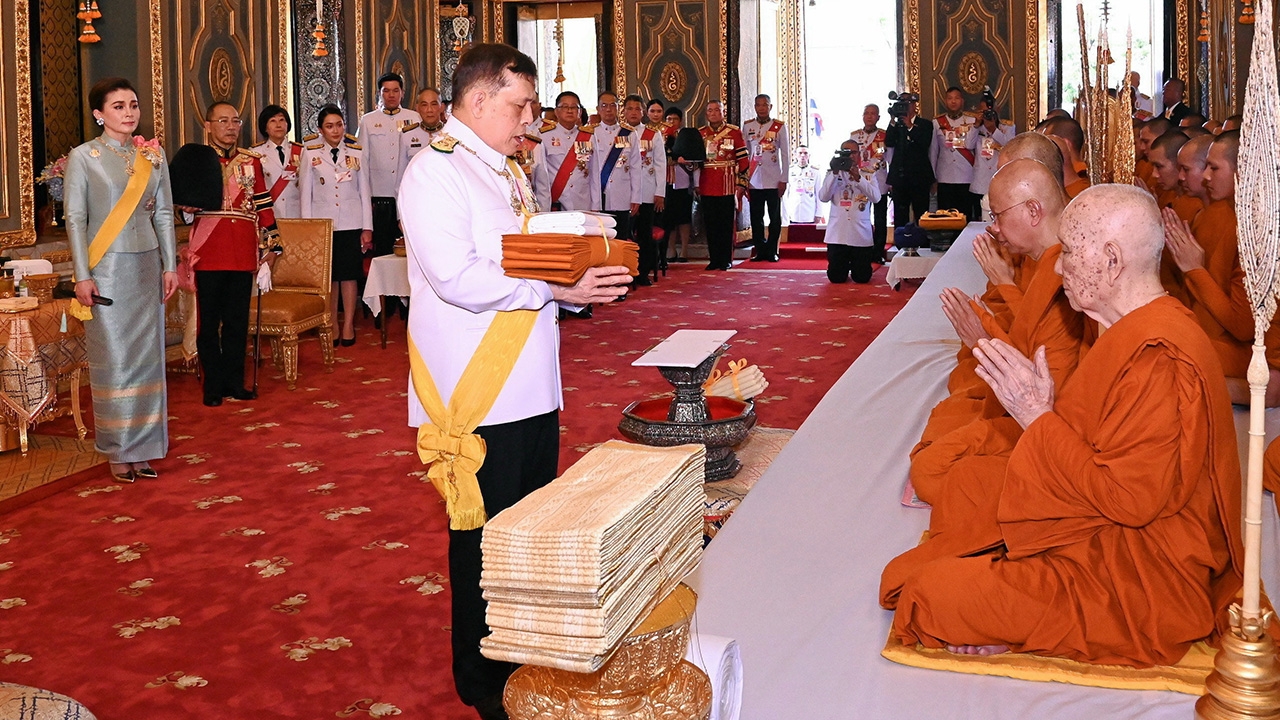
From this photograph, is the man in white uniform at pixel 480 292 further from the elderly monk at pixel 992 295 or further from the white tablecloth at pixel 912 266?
the white tablecloth at pixel 912 266

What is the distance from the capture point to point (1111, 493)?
2246mm

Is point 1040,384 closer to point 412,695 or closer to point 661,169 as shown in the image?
point 412,695

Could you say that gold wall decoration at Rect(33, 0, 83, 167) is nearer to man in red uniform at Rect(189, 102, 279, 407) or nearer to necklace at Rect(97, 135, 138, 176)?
man in red uniform at Rect(189, 102, 279, 407)

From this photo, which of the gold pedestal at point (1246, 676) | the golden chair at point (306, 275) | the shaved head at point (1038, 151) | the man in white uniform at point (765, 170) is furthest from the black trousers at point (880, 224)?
the gold pedestal at point (1246, 676)

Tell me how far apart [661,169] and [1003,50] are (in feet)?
14.1

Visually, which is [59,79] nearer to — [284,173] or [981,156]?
[284,173]

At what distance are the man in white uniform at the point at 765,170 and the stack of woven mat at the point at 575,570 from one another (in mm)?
12199

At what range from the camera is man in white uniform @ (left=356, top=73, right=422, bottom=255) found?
981cm

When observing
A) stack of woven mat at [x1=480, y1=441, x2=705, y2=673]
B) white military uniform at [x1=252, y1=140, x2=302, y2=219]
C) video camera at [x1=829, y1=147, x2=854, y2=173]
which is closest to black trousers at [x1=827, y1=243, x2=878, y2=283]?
video camera at [x1=829, y1=147, x2=854, y2=173]

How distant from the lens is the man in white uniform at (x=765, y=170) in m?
13.4

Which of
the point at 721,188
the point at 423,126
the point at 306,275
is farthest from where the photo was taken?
the point at 721,188

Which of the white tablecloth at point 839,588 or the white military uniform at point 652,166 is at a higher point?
the white military uniform at point 652,166

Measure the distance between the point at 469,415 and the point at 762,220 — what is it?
11.6m

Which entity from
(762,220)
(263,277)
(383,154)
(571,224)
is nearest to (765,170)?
(762,220)
